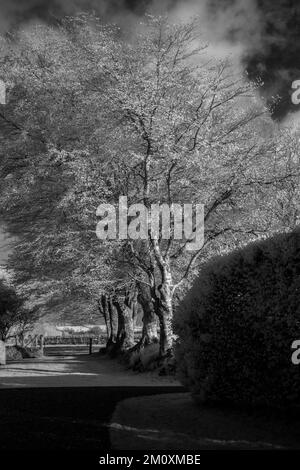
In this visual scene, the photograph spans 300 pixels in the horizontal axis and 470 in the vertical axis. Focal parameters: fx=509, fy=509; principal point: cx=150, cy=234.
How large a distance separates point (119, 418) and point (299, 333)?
108 inches

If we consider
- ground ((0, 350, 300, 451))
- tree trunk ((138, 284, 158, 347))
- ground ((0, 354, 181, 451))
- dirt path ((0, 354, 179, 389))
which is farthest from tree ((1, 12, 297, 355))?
ground ((0, 350, 300, 451))

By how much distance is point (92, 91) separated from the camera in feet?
58.0

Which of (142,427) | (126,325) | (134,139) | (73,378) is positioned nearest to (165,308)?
(73,378)

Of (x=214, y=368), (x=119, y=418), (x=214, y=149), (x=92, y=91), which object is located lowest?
(x=119, y=418)

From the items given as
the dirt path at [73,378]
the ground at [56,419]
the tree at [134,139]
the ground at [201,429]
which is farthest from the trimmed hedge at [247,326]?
the tree at [134,139]

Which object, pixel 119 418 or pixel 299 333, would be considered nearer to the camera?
pixel 299 333

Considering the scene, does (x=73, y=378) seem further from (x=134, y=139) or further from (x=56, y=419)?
(x=56, y=419)

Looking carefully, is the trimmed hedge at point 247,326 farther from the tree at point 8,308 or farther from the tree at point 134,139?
the tree at point 8,308

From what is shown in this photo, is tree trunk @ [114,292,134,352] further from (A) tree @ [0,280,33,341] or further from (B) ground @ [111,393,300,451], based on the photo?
(B) ground @ [111,393,300,451]

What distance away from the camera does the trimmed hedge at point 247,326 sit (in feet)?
20.8

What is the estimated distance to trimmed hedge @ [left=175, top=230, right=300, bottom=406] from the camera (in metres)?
6.33

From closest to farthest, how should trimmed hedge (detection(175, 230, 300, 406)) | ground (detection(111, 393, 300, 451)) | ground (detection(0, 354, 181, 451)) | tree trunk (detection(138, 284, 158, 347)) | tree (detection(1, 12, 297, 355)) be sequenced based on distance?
ground (detection(111, 393, 300, 451)), ground (detection(0, 354, 181, 451)), trimmed hedge (detection(175, 230, 300, 406)), tree (detection(1, 12, 297, 355)), tree trunk (detection(138, 284, 158, 347))

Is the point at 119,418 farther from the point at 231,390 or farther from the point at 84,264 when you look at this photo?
the point at 84,264
